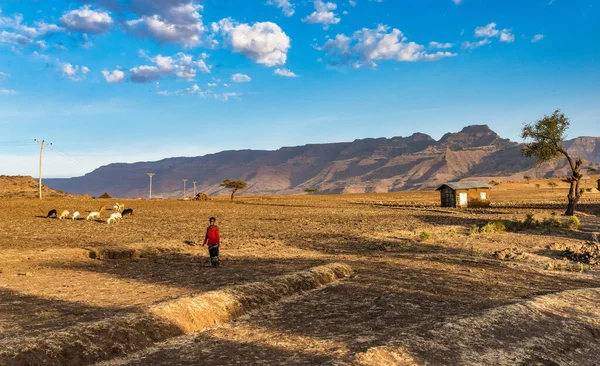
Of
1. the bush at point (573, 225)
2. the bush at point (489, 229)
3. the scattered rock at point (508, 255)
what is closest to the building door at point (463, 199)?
the bush at point (573, 225)

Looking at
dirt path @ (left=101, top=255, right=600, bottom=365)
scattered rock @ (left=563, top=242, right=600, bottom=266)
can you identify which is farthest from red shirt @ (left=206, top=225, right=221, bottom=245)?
scattered rock @ (left=563, top=242, right=600, bottom=266)

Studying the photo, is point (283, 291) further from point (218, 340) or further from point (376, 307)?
point (218, 340)

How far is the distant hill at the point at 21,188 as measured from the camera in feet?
244

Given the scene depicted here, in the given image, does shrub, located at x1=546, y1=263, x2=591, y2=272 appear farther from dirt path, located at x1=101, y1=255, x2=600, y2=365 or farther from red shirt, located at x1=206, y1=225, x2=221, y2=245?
red shirt, located at x1=206, y1=225, x2=221, y2=245

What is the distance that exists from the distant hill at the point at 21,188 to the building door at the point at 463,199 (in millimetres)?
61874

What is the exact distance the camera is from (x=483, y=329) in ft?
25.1

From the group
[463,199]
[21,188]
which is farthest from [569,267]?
[21,188]

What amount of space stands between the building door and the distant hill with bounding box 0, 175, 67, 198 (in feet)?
203

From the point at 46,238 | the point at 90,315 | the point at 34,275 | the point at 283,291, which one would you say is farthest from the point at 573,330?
the point at 46,238

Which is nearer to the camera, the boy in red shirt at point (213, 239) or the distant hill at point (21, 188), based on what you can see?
the boy in red shirt at point (213, 239)

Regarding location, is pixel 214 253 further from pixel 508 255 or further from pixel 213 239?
pixel 508 255

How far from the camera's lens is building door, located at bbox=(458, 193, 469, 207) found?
53.5 m

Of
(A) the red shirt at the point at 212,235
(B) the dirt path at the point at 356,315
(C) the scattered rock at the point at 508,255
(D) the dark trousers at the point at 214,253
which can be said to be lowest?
(C) the scattered rock at the point at 508,255

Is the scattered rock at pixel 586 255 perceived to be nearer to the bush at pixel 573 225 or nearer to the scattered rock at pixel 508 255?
the scattered rock at pixel 508 255
